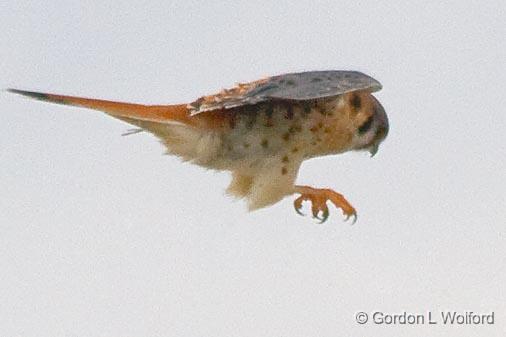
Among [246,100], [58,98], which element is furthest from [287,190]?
[58,98]

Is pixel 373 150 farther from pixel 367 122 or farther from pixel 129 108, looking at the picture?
pixel 129 108

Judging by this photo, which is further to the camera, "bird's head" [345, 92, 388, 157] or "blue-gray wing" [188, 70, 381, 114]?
"bird's head" [345, 92, 388, 157]

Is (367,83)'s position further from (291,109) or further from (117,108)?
(117,108)

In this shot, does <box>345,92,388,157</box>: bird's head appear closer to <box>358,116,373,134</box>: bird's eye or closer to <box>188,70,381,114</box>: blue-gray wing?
<box>358,116,373,134</box>: bird's eye

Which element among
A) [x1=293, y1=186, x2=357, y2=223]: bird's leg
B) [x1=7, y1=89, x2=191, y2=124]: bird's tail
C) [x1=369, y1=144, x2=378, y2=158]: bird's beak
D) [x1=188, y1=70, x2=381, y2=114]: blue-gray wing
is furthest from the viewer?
[x1=369, y1=144, x2=378, y2=158]: bird's beak

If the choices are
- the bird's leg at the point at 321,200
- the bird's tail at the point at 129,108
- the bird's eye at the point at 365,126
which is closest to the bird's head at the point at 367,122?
the bird's eye at the point at 365,126

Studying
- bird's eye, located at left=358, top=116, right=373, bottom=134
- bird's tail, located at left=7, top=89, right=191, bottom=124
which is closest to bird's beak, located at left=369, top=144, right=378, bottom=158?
bird's eye, located at left=358, top=116, right=373, bottom=134

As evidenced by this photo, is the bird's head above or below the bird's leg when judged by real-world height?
above

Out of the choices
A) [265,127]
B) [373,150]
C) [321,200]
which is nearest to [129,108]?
[265,127]
